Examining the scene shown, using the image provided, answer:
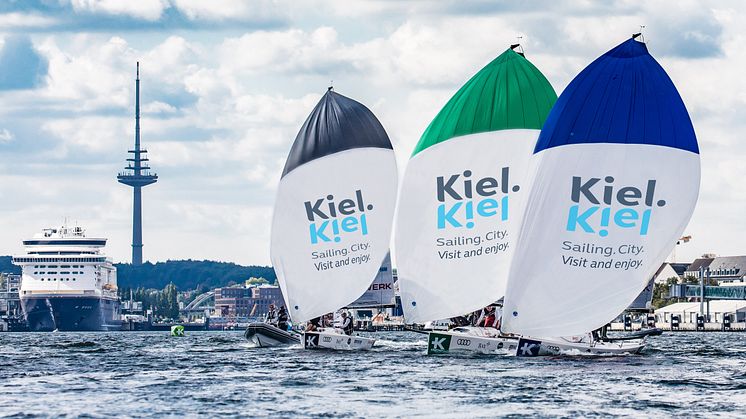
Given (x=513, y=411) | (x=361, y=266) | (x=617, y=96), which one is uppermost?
(x=617, y=96)

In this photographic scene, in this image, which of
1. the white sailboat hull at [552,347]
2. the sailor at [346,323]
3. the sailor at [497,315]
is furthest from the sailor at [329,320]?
the white sailboat hull at [552,347]

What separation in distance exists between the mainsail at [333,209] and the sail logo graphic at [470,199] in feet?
17.2

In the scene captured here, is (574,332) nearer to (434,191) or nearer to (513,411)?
(434,191)

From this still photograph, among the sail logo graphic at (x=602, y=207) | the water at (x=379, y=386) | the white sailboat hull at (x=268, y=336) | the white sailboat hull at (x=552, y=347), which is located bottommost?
the water at (x=379, y=386)

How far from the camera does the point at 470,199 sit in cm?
5644

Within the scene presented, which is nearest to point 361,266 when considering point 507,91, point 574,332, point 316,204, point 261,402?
point 316,204

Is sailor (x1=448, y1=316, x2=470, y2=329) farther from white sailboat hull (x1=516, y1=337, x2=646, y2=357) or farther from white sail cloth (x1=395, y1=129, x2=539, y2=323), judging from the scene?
white sailboat hull (x1=516, y1=337, x2=646, y2=357)

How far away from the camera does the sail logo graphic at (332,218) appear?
60656 mm

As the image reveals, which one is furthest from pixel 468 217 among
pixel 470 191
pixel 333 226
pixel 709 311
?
pixel 709 311

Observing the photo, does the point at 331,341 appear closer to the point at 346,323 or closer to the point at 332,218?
the point at 346,323

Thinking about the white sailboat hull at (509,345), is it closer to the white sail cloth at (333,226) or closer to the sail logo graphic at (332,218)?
the white sail cloth at (333,226)

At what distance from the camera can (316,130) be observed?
61.7 m

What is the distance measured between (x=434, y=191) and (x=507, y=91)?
4.59 metres

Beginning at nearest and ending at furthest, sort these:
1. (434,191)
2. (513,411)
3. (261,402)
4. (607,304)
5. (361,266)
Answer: (513,411), (261,402), (607,304), (434,191), (361,266)
